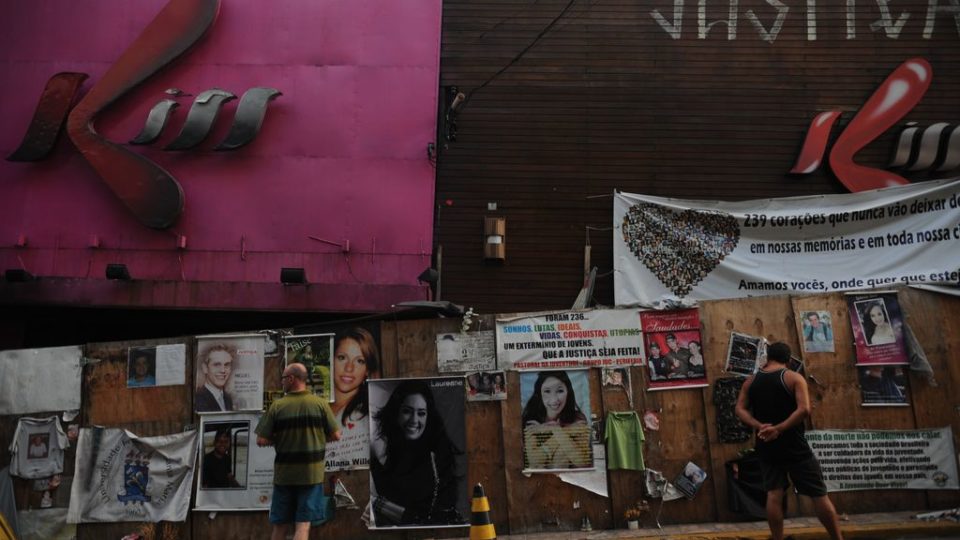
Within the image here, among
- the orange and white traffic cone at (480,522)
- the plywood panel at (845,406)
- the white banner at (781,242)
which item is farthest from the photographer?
the white banner at (781,242)

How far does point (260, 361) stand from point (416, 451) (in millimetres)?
1963

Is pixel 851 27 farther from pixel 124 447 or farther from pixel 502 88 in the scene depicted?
pixel 124 447

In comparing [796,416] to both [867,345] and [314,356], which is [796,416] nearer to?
[867,345]

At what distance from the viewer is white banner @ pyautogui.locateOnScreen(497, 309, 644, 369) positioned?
8039 mm

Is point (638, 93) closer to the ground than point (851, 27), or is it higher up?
closer to the ground

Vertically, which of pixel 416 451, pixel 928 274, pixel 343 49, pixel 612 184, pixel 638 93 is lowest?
pixel 416 451

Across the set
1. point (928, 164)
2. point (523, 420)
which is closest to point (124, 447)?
point (523, 420)

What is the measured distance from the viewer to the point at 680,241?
10.2 meters

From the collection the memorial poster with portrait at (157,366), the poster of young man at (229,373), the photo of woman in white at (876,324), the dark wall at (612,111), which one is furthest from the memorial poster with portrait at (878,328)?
the memorial poster with portrait at (157,366)

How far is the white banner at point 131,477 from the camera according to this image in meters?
8.09

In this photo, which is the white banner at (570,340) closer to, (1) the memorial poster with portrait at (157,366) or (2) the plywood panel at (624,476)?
(2) the plywood panel at (624,476)

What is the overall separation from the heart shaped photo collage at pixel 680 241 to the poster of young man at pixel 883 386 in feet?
8.98

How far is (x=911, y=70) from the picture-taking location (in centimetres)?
1144

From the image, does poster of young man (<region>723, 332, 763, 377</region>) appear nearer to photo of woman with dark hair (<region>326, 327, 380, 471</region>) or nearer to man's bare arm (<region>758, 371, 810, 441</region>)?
man's bare arm (<region>758, 371, 810, 441</region>)
